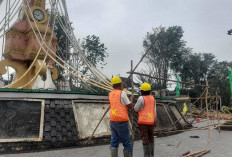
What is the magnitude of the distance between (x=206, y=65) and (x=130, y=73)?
42.4m

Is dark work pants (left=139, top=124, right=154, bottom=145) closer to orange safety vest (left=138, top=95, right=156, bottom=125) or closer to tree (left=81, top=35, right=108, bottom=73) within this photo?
orange safety vest (left=138, top=95, right=156, bottom=125)

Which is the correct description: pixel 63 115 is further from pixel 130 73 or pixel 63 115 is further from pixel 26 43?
pixel 26 43

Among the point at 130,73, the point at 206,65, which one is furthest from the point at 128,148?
the point at 206,65

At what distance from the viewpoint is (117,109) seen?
449cm

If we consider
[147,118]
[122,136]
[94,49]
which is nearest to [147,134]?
[147,118]

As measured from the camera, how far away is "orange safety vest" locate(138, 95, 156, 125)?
4.95m

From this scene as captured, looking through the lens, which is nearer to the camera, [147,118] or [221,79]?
[147,118]

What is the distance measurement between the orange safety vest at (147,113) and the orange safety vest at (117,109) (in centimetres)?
70

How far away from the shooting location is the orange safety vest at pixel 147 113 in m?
4.95

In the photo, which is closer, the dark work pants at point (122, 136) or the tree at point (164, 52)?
the dark work pants at point (122, 136)

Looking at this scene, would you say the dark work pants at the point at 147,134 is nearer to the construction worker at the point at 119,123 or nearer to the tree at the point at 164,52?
the construction worker at the point at 119,123

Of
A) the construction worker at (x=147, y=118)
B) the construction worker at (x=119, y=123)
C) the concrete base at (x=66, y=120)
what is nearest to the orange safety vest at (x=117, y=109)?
the construction worker at (x=119, y=123)

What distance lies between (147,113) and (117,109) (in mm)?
937

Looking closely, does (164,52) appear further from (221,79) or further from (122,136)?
(122,136)
